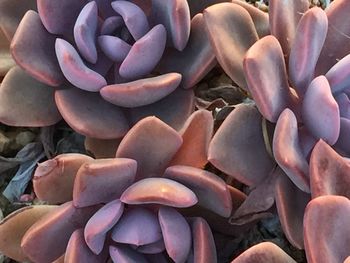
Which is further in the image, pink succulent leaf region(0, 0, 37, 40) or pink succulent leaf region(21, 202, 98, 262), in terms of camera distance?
pink succulent leaf region(0, 0, 37, 40)

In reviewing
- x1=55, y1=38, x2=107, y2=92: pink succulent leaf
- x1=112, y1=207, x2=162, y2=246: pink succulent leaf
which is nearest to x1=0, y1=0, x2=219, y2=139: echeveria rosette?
x1=55, y1=38, x2=107, y2=92: pink succulent leaf

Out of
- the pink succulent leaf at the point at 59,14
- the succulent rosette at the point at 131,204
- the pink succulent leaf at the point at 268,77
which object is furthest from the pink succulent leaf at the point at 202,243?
the pink succulent leaf at the point at 59,14

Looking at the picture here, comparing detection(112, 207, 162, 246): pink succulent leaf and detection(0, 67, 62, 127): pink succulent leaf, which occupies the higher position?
detection(0, 67, 62, 127): pink succulent leaf

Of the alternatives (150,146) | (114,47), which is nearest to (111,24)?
(114,47)

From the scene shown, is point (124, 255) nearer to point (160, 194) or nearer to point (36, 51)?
point (160, 194)

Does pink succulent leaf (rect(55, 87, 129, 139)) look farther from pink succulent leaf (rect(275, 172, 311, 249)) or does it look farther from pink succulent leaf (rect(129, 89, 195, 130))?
pink succulent leaf (rect(275, 172, 311, 249))

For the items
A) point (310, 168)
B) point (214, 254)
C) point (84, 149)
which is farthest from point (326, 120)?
point (84, 149)

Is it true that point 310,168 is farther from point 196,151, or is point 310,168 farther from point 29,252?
point 29,252
